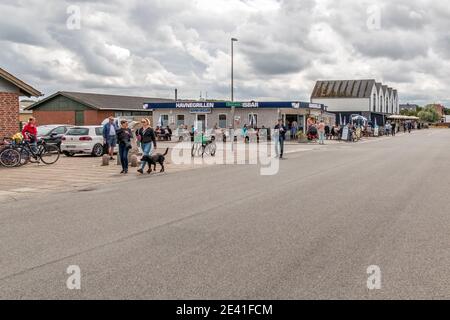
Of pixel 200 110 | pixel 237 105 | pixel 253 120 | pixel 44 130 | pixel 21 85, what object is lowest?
pixel 44 130

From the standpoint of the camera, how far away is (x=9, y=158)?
16719 mm

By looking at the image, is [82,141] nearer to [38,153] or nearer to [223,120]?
[38,153]

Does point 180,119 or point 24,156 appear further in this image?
point 180,119

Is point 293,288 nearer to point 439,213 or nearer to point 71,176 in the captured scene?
point 439,213

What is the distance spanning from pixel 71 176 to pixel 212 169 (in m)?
4.64

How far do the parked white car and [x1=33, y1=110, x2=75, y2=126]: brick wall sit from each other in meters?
30.3

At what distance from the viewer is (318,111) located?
161ft

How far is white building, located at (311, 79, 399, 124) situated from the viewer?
87.2 m

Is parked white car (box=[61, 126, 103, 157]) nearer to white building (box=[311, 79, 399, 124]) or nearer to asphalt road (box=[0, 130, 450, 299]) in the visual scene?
asphalt road (box=[0, 130, 450, 299])

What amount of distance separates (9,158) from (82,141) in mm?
4835

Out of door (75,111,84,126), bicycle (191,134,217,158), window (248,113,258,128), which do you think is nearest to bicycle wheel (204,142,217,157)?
bicycle (191,134,217,158)

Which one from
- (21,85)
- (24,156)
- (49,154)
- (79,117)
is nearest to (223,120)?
(79,117)

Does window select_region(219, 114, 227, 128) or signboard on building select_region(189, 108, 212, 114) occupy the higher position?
signboard on building select_region(189, 108, 212, 114)
